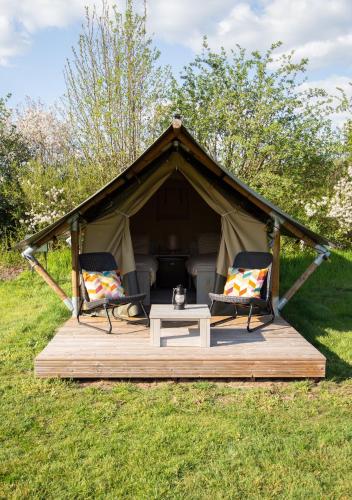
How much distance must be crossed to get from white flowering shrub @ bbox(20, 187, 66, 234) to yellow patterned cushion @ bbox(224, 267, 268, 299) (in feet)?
17.5

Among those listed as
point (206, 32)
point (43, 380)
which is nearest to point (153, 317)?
point (43, 380)

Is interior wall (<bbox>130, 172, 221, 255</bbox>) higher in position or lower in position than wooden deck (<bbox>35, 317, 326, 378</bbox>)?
higher

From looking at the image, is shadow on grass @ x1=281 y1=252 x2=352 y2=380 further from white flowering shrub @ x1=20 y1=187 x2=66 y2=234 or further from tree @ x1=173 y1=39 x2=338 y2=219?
white flowering shrub @ x1=20 y1=187 x2=66 y2=234

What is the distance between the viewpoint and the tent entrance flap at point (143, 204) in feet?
18.0

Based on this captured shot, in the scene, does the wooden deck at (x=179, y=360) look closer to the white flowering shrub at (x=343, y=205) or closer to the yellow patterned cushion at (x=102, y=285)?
the yellow patterned cushion at (x=102, y=285)

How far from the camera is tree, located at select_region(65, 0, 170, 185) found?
9.20 m

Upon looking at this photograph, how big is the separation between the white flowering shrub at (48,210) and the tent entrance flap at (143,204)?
13.7 ft

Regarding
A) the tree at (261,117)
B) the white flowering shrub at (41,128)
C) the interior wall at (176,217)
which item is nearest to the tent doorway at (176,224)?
the interior wall at (176,217)

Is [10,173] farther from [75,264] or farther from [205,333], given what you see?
[205,333]

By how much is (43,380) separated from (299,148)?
24.1ft

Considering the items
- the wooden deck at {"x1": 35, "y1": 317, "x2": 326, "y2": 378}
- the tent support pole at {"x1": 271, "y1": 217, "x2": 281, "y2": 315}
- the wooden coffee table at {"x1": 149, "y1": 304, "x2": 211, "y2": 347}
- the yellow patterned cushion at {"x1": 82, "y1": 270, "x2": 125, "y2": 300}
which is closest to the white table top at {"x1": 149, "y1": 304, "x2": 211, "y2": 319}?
the wooden coffee table at {"x1": 149, "y1": 304, "x2": 211, "y2": 347}

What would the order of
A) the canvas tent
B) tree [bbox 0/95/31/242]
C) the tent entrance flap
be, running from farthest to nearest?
tree [bbox 0/95/31/242] → the tent entrance flap → the canvas tent

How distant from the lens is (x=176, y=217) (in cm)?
825

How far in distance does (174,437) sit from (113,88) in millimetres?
7706
